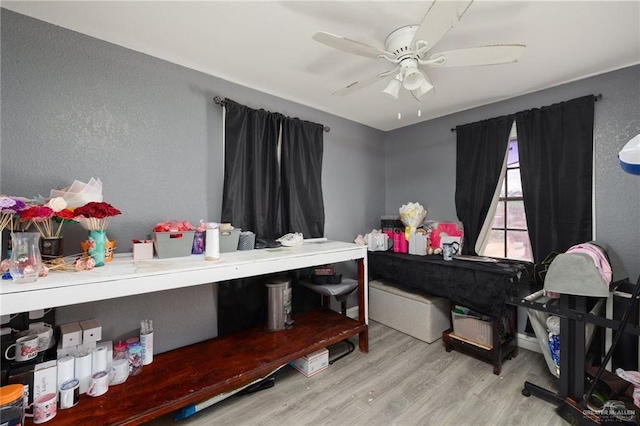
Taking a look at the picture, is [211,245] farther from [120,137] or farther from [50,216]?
[120,137]

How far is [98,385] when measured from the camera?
56.4 inches

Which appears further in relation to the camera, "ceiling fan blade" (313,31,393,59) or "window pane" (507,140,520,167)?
"window pane" (507,140,520,167)

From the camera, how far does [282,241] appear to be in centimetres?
235

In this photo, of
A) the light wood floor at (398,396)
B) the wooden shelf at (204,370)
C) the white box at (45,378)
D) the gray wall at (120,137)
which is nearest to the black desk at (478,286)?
the light wood floor at (398,396)

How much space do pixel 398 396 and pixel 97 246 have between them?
6.76ft

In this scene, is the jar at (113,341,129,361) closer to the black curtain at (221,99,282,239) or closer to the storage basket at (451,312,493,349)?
the black curtain at (221,99,282,239)

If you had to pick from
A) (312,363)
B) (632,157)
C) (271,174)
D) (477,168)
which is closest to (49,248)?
(271,174)

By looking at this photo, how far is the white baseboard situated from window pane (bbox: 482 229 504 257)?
0.76m

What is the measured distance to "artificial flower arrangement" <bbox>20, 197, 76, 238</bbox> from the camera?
1284mm

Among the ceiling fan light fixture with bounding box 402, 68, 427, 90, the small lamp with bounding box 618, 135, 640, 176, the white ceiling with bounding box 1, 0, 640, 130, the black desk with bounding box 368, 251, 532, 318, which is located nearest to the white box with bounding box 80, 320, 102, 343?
the white ceiling with bounding box 1, 0, 640, 130

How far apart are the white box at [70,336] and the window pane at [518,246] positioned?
348 centimetres

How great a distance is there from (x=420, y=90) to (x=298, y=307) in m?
2.15

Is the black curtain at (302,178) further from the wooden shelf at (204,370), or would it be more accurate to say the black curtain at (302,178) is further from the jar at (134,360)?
the jar at (134,360)

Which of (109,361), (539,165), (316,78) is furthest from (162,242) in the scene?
(539,165)
